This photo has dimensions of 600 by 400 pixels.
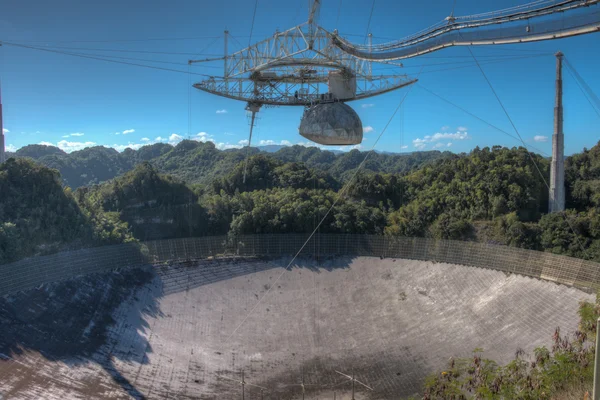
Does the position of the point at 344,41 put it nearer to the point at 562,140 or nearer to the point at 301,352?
the point at 301,352

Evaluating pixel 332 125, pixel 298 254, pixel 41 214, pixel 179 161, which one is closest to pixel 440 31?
pixel 332 125

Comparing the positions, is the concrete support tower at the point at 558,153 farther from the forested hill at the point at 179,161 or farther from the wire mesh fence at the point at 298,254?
the forested hill at the point at 179,161

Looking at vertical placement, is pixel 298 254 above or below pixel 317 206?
below

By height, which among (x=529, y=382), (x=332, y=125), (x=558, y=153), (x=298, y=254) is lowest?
(x=298, y=254)

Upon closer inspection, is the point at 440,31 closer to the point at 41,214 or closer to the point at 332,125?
the point at 332,125

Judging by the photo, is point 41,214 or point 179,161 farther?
point 179,161

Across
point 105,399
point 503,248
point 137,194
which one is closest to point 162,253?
point 105,399

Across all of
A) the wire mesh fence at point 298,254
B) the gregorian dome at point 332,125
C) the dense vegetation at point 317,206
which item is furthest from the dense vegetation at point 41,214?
the gregorian dome at point 332,125
